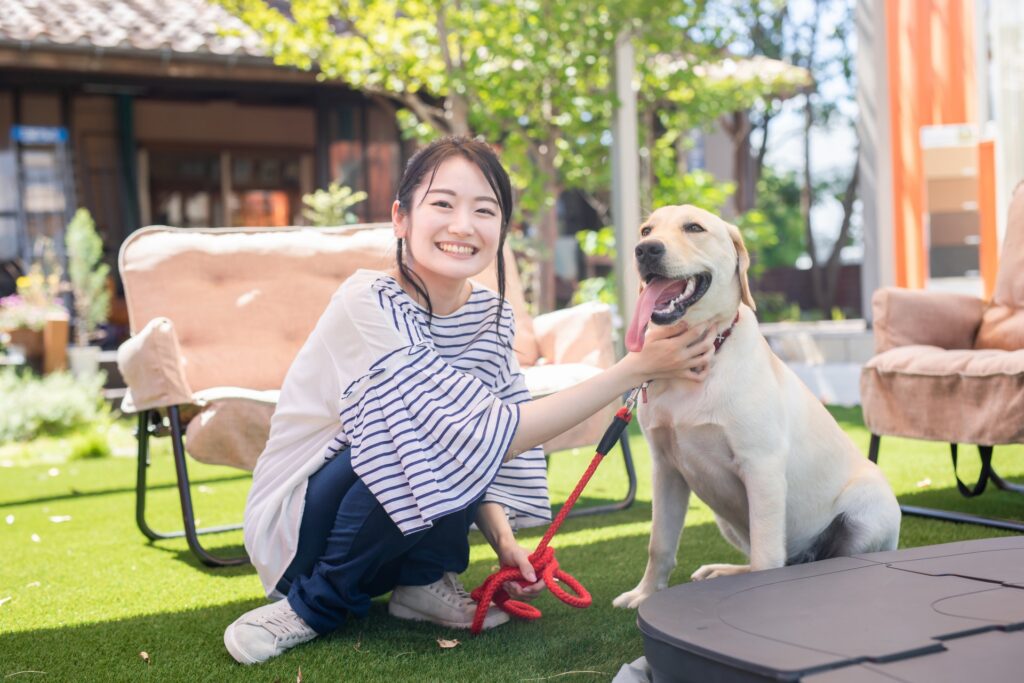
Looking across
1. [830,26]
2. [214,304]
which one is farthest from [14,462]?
[830,26]

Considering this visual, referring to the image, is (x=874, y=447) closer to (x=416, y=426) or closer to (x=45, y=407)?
(x=416, y=426)

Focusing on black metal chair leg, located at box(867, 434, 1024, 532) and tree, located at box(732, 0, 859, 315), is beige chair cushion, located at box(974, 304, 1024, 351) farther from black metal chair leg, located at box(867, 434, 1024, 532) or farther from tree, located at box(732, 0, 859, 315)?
tree, located at box(732, 0, 859, 315)

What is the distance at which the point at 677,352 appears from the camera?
207 cm

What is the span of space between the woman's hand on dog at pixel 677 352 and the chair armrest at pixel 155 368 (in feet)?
5.12

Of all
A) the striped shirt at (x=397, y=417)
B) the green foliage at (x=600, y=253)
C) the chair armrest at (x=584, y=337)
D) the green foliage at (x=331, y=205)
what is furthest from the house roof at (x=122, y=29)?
the striped shirt at (x=397, y=417)

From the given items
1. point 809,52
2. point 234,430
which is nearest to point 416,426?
point 234,430

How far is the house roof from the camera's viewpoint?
8.24 m

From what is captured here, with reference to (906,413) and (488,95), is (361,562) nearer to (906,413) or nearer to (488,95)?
(906,413)

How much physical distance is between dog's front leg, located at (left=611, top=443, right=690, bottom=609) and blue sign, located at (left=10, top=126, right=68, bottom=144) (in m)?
9.71

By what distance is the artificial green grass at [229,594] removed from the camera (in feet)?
6.73

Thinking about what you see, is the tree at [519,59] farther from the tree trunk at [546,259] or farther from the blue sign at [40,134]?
the blue sign at [40,134]

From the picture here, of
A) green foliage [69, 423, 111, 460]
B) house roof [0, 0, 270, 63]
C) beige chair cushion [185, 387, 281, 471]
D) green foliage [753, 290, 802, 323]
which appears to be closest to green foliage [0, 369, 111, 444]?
green foliage [69, 423, 111, 460]

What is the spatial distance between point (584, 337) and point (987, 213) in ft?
14.0

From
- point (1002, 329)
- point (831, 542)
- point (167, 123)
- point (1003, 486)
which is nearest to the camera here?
point (831, 542)
